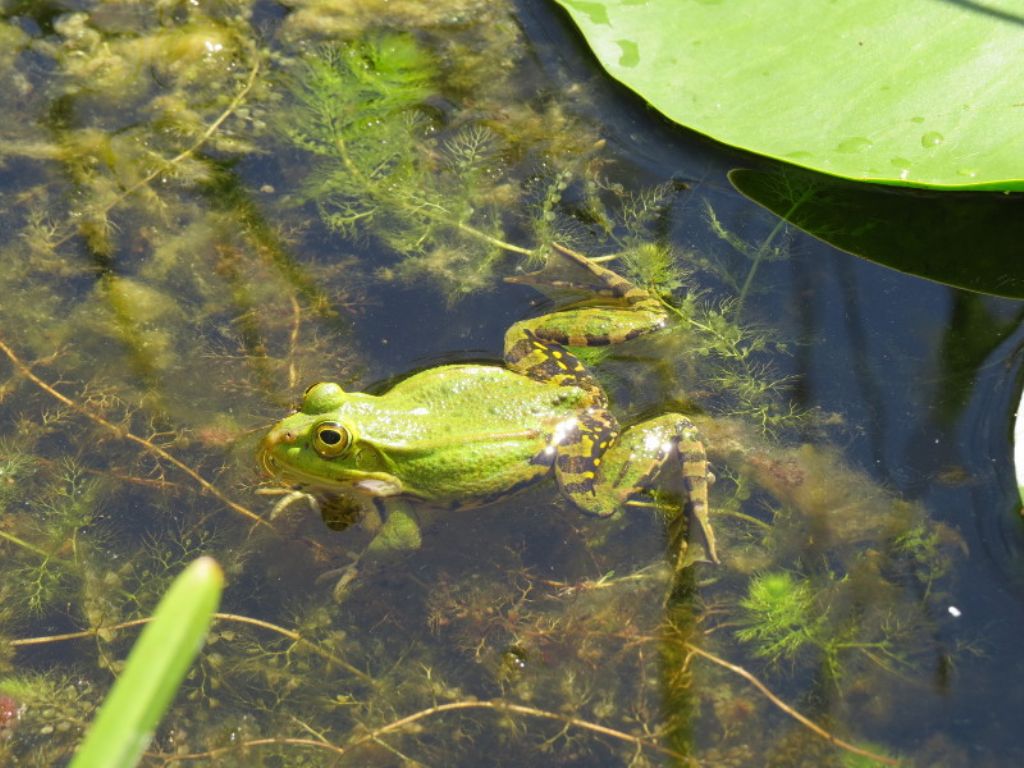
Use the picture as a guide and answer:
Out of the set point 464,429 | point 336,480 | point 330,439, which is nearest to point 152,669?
point 330,439

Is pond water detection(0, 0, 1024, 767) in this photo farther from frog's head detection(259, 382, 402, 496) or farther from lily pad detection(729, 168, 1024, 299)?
frog's head detection(259, 382, 402, 496)

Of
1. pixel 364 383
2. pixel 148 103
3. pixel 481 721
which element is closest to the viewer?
pixel 481 721

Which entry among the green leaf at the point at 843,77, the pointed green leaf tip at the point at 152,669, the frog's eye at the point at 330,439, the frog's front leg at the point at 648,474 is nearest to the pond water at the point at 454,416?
the frog's front leg at the point at 648,474

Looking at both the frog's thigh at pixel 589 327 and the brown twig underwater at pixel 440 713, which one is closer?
the brown twig underwater at pixel 440 713

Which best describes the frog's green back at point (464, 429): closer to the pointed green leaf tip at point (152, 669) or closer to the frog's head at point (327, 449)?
the frog's head at point (327, 449)

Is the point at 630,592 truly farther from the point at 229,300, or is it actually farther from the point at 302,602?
the point at 229,300

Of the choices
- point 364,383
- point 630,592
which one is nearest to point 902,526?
point 630,592
